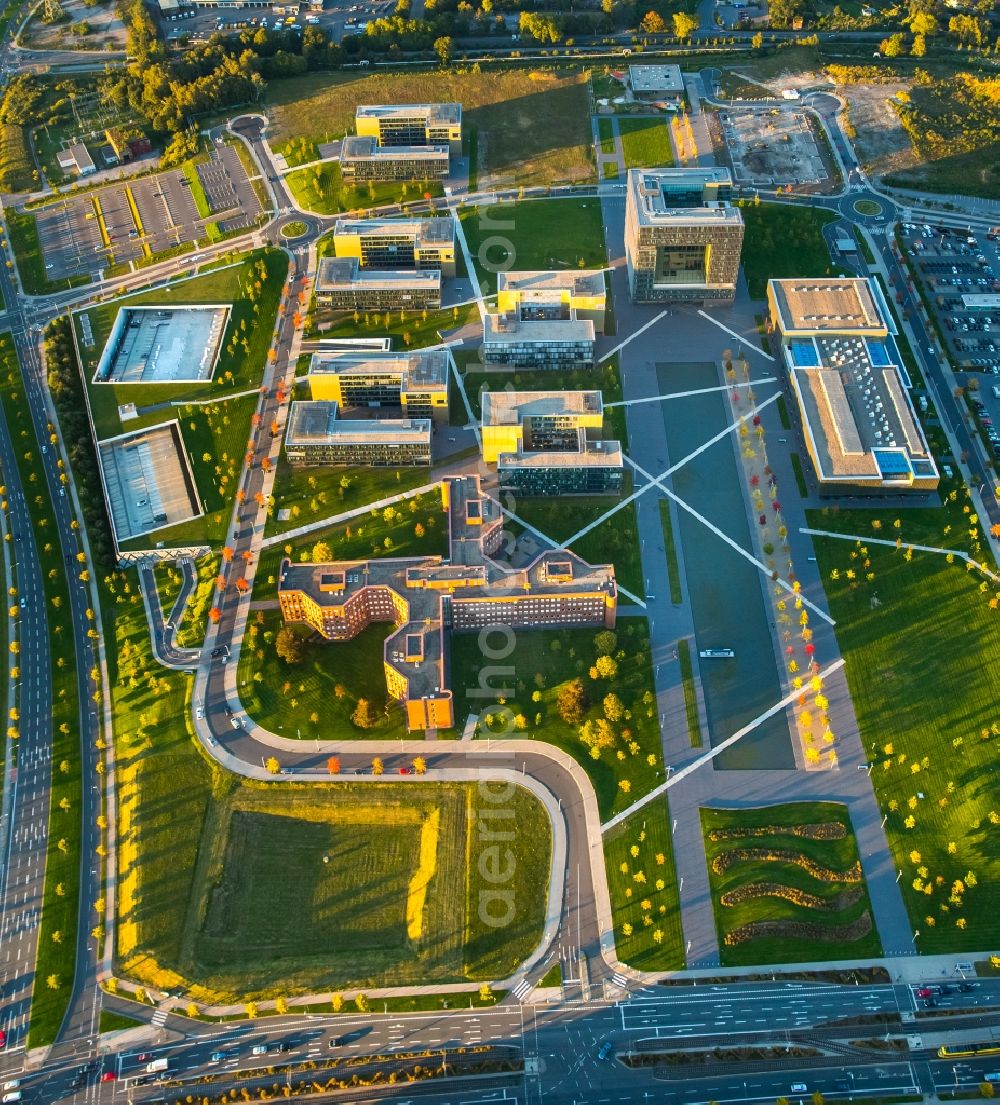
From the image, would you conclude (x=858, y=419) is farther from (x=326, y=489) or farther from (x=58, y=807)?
(x=58, y=807)

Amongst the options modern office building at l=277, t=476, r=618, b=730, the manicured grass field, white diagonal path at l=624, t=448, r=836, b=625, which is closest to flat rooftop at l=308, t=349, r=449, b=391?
modern office building at l=277, t=476, r=618, b=730

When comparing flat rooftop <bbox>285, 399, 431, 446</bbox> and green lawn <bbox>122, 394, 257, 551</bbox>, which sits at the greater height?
flat rooftop <bbox>285, 399, 431, 446</bbox>

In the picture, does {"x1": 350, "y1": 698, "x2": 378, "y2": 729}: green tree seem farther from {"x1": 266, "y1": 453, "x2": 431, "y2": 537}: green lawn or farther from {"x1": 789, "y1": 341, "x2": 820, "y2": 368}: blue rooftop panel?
{"x1": 789, "y1": 341, "x2": 820, "y2": 368}: blue rooftop panel

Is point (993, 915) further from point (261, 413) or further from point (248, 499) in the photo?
point (261, 413)

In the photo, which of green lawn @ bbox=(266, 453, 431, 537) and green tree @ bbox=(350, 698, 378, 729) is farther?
green lawn @ bbox=(266, 453, 431, 537)

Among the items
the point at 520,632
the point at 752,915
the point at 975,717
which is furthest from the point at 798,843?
the point at 520,632

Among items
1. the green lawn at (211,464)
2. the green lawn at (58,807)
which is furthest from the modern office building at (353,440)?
the green lawn at (58,807)
